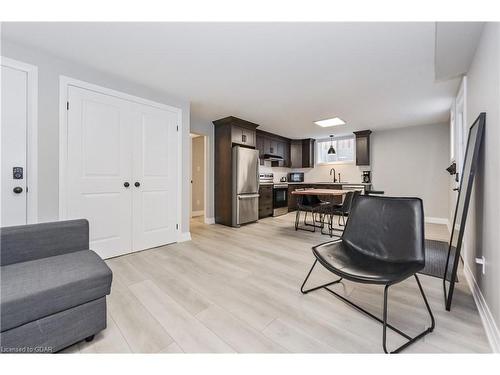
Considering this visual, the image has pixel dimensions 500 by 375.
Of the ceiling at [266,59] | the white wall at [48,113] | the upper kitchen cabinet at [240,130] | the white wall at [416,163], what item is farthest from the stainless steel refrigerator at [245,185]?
the white wall at [416,163]

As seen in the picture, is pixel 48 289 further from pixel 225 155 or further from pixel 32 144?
pixel 225 155

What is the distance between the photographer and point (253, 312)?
1.60m

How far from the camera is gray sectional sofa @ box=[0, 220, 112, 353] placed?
3.51 feet

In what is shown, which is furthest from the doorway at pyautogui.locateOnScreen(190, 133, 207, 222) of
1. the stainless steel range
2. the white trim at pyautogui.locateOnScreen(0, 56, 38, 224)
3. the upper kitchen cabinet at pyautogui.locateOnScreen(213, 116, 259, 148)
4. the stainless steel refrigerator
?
the white trim at pyautogui.locateOnScreen(0, 56, 38, 224)

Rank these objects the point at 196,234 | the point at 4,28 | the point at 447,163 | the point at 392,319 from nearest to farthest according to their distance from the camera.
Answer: the point at 392,319 < the point at 4,28 < the point at 196,234 < the point at 447,163

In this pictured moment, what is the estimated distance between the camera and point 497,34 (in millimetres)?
1313

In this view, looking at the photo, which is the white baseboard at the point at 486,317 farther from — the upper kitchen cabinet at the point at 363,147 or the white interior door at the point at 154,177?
the upper kitchen cabinet at the point at 363,147

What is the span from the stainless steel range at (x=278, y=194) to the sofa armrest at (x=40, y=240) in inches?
165

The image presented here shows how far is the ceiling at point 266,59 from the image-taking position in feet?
6.10

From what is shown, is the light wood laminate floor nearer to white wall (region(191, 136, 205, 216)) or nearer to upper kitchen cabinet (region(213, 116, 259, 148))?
upper kitchen cabinet (region(213, 116, 259, 148))

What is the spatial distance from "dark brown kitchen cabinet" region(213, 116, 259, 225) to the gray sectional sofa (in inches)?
124
